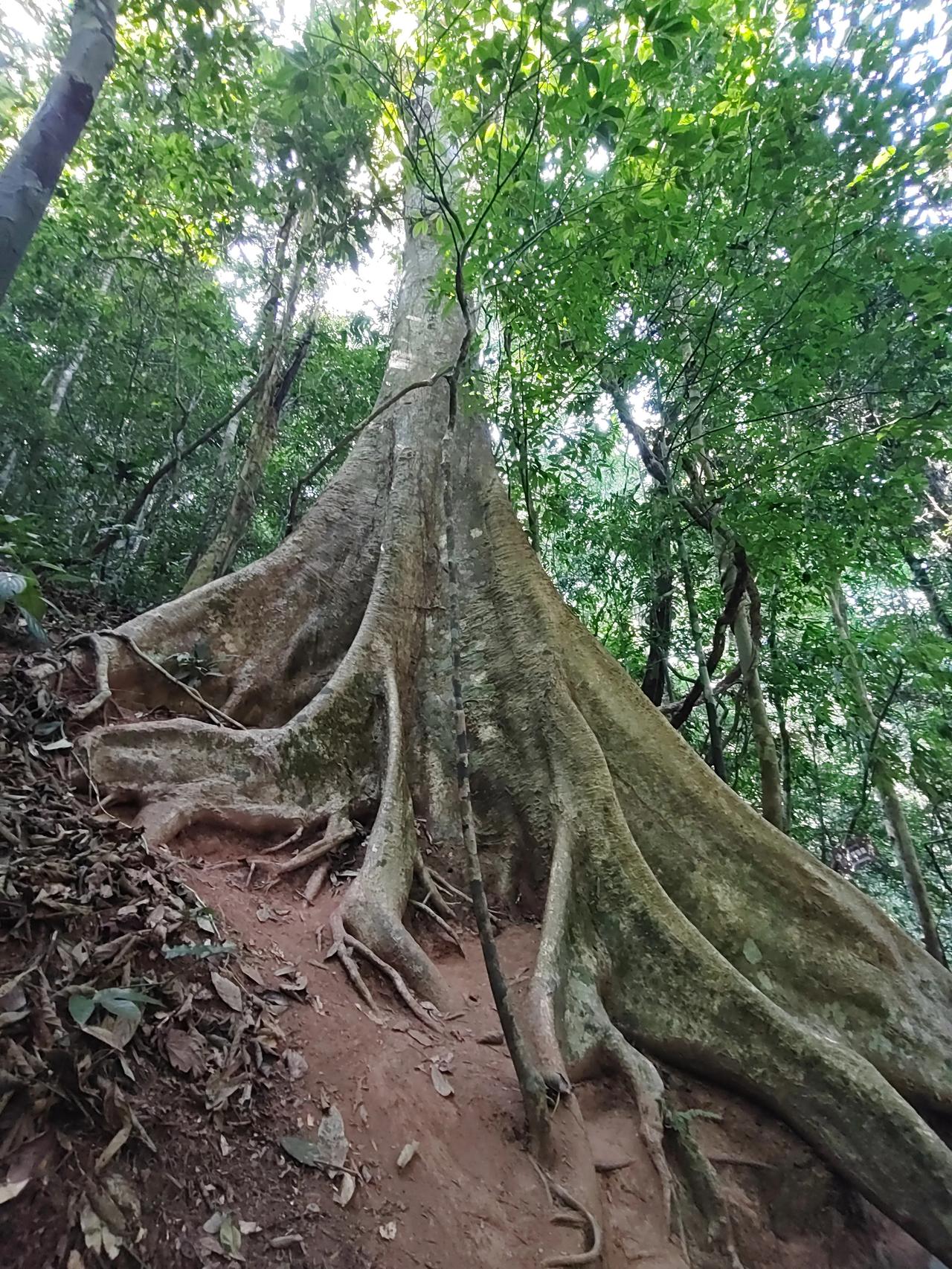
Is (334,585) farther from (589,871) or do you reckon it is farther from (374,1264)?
(374,1264)

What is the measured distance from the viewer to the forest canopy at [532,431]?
338 centimetres

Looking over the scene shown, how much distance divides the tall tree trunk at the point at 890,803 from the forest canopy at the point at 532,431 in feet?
0.17

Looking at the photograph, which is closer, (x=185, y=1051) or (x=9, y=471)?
(x=185, y=1051)

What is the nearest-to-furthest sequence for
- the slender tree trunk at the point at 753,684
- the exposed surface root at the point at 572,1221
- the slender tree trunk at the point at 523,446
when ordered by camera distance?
1. the exposed surface root at the point at 572,1221
2. the slender tree trunk at the point at 753,684
3. the slender tree trunk at the point at 523,446

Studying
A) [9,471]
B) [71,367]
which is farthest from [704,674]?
[71,367]

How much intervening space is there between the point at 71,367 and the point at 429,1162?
971cm

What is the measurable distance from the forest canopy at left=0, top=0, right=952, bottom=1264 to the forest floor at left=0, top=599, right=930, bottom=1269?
0.87 feet

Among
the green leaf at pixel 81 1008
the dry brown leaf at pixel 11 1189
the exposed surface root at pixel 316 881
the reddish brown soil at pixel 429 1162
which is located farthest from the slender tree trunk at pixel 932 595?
the dry brown leaf at pixel 11 1189

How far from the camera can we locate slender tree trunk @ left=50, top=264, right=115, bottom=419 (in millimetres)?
8000

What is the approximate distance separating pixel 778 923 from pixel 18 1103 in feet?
11.8

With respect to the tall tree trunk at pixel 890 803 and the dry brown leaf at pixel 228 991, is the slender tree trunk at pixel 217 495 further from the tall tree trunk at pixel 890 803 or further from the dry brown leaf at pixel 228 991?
the tall tree trunk at pixel 890 803

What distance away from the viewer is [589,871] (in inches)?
144

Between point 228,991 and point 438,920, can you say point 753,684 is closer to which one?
point 438,920

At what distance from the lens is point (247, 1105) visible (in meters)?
2.09
